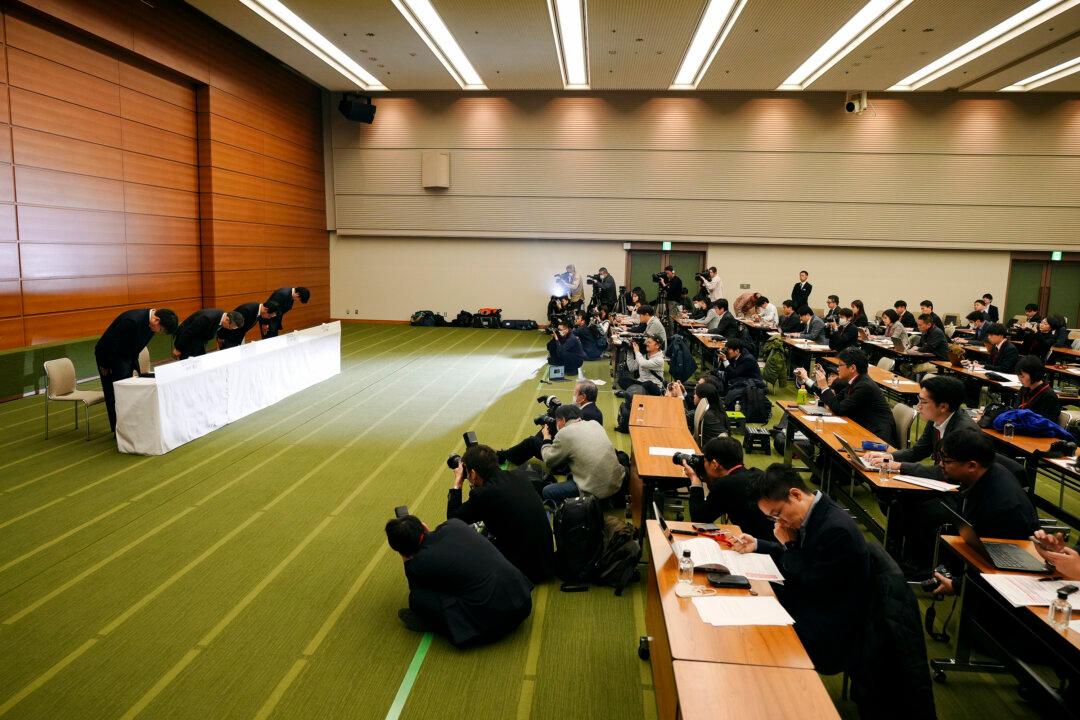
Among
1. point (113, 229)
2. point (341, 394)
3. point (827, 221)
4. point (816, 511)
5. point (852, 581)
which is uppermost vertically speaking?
point (827, 221)

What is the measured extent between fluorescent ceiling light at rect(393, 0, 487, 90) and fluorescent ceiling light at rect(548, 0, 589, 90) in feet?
6.40

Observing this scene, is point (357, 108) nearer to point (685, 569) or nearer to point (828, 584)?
point (685, 569)

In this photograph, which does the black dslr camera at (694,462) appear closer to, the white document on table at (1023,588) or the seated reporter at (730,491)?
the seated reporter at (730,491)

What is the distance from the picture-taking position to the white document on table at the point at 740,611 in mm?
2795

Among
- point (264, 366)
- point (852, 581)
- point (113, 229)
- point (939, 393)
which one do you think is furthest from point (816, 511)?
point (113, 229)

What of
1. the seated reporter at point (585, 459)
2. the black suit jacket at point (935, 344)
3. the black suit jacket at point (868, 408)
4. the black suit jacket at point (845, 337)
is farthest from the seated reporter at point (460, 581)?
the black suit jacket at point (845, 337)

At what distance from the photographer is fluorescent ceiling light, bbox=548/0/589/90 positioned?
11.6 meters

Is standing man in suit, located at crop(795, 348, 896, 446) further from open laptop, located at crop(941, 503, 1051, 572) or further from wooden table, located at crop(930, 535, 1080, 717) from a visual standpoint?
open laptop, located at crop(941, 503, 1051, 572)

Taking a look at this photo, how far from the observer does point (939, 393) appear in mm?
4938

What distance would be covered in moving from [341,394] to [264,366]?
1.24 m

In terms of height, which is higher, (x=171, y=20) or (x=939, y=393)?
(x=171, y=20)

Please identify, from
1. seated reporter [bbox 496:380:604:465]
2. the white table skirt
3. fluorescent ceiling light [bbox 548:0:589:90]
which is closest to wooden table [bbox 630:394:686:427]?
seated reporter [bbox 496:380:604:465]

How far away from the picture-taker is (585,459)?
17.7ft

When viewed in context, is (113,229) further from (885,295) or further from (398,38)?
(885,295)
